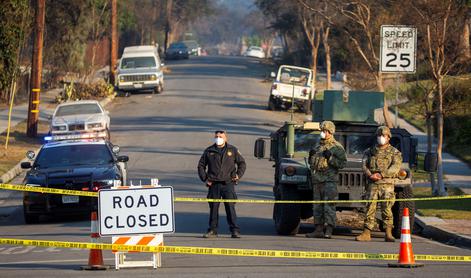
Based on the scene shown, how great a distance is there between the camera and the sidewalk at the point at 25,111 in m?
36.8

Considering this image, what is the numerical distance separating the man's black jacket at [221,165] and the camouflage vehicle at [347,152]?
72 centimetres

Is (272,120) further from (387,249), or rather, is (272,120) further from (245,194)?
(387,249)

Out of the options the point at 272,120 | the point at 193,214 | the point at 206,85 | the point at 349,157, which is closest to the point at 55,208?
the point at 193,214

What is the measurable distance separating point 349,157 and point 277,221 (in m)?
1.60

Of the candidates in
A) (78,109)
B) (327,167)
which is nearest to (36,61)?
(78,109)

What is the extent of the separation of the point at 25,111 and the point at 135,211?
30.0 meters

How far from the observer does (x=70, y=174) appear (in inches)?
733

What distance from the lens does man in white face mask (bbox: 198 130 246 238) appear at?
51.1ft

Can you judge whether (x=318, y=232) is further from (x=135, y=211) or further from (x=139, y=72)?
(x=139, y=72)

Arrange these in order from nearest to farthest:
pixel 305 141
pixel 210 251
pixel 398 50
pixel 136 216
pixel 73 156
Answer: pixel 210 251
pixel 136 216
pixel 305 141
pixel 73 156
pixel 398 50

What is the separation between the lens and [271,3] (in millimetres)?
69625

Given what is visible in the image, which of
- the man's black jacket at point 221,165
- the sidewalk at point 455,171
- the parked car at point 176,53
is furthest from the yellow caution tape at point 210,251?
the parked car at point 176,53

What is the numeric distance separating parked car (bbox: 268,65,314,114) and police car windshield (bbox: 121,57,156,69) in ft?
27.1

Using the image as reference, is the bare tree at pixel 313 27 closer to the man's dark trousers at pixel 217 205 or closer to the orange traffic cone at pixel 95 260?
the man's dark trousers at pixel 217 205
